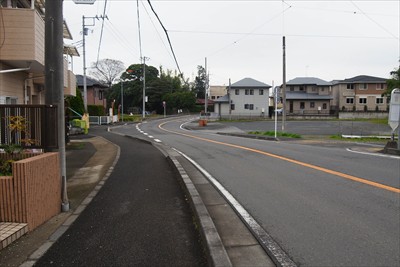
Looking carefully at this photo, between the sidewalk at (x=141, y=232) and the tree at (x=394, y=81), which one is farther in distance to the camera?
the tree at (x=394, y=81)

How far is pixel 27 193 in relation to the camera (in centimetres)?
491

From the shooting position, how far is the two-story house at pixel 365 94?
2584 inches

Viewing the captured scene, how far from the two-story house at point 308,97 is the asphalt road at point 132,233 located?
5975 centimetres

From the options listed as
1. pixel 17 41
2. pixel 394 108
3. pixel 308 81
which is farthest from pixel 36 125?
pixel 308 81

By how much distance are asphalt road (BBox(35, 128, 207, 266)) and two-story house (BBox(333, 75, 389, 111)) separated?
64186 mm

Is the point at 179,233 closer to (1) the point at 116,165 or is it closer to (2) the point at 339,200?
(2) the point at 339,200

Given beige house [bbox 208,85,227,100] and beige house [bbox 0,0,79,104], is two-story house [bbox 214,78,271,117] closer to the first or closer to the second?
beige house [bbox 0,0,79,104]

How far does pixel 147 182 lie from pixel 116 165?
3380mm

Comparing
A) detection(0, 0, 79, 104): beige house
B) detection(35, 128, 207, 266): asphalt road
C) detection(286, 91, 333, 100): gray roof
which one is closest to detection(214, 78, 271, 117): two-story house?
detection(286, 91, 333, 100): gray roof

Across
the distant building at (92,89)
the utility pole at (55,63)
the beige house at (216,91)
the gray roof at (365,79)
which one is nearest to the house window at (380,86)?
the gray roof at (365,79)

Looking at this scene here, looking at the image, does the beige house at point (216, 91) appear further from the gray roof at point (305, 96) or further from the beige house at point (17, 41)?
the beige house at point (17, 41)

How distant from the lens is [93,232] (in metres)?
5.09

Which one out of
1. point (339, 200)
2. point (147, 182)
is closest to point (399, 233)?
point (339, 200)

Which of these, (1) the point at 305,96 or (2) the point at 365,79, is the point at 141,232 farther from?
(2) the point at 365,79
